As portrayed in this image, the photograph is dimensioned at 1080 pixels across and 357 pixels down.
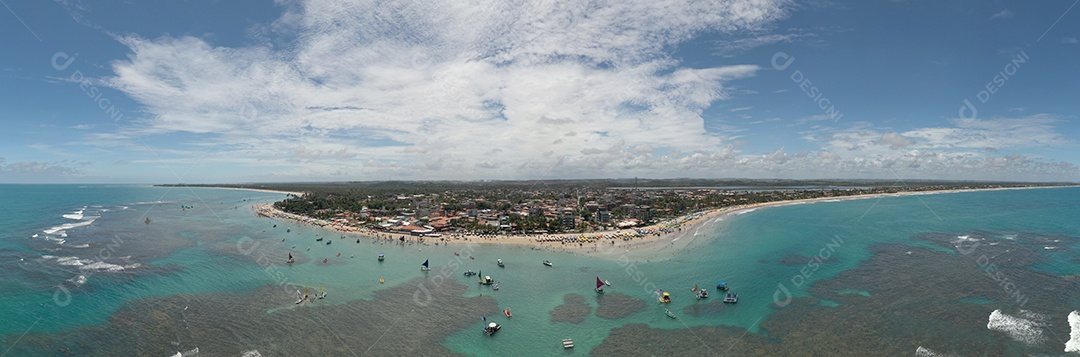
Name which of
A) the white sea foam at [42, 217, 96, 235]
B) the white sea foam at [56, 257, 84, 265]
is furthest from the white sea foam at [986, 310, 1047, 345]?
the white sea foam at [42, 217, 96, 235]

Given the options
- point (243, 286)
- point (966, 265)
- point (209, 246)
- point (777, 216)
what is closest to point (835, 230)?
point (777, 216)

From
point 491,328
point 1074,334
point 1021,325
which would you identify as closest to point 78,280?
point 491,328

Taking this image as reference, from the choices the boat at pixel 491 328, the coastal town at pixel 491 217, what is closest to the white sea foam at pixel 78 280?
the coastal town at pixel 491 217

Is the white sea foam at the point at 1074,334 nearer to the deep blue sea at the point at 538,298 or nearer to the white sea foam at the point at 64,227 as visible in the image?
the deep blue sea at the point at 538,298

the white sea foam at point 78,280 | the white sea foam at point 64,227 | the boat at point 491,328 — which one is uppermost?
the white sea foam at point 64,227

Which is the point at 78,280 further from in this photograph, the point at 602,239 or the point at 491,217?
the point at 602,239

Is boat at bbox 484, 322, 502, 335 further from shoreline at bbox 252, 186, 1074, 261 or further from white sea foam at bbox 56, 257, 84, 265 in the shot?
white sea foam at bbox 56, 257, 84, 265
